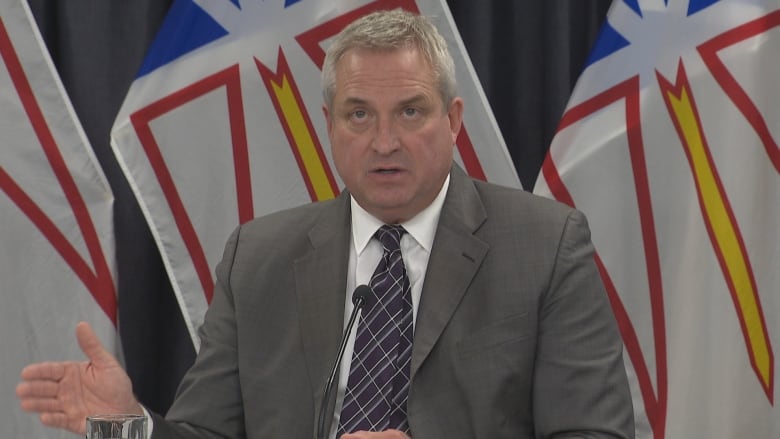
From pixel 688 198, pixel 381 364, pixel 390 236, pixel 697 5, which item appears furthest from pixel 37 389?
pixel 697 5

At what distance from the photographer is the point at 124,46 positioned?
3189 millimetres

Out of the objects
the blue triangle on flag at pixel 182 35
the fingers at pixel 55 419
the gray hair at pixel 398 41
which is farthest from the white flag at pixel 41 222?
the fingers at pixel 55 419

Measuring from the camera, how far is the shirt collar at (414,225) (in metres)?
2.26

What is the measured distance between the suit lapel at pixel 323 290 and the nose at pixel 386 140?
229 mm

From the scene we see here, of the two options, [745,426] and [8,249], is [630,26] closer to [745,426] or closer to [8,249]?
[745,426]

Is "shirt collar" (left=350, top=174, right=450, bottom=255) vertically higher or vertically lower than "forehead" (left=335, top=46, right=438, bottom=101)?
lower

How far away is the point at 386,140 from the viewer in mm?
2150

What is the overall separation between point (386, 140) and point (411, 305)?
312mm

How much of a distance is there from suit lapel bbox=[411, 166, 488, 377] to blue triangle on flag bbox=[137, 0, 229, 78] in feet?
3.30

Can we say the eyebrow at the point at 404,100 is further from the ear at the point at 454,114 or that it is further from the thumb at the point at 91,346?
the thumb at the point at 91,346

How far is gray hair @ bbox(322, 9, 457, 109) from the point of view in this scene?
2.19 meters

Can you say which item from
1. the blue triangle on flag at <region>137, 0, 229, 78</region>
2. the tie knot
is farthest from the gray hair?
the blue triangle on flag at <region>137, 0, 229, 78</region>

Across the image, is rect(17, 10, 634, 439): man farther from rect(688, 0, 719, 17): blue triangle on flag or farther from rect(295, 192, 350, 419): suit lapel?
rect(688, 0, 719, 17): blue triangle on flag

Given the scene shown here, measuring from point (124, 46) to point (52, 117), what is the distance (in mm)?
316
